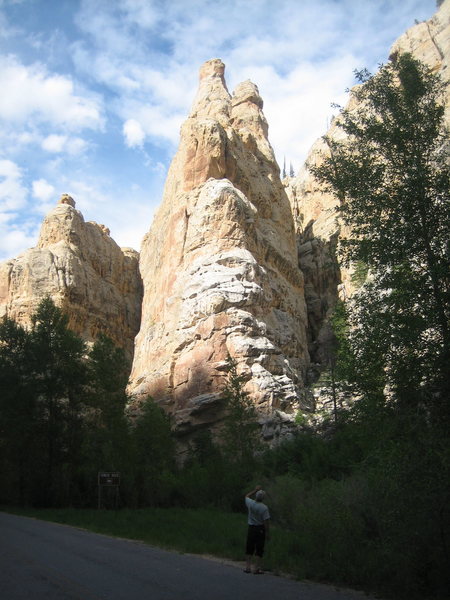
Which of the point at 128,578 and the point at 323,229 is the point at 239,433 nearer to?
the point at 128,578

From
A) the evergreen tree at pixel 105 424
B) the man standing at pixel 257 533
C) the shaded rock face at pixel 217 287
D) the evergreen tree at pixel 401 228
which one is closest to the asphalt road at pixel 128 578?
the man standing at pixel 257 533

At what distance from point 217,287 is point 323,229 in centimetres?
3022

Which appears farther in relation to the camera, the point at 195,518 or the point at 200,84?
the point at 200,84

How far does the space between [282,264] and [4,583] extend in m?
49.4

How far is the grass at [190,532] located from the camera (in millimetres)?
11242

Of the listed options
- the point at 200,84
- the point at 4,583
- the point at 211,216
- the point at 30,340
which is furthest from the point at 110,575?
the point at 200,84

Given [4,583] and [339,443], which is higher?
[339,443]

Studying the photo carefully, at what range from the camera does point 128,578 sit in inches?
326

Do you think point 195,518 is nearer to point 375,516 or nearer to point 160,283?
point 375,516

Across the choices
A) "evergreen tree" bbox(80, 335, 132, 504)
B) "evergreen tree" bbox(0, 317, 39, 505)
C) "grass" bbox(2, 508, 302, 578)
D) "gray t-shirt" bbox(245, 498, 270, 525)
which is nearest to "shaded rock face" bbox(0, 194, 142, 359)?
"evergreen tree" bbox(0, 317, 39, 505)

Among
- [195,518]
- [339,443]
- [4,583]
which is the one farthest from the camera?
[339,443]

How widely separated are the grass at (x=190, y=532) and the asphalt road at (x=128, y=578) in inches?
31.8

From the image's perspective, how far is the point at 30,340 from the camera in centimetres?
3222

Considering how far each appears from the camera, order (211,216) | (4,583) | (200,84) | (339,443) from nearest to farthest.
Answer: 1. (4,583)
2. (339,443)
3. (211,216)
4. (200,84)
